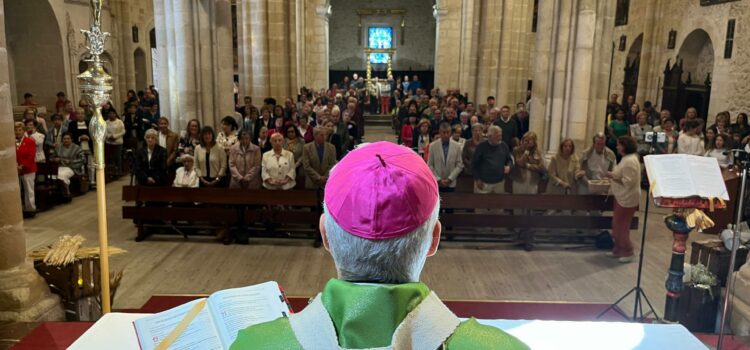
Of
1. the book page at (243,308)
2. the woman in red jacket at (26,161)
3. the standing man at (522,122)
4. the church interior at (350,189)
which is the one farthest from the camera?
the standing man at (522,122)

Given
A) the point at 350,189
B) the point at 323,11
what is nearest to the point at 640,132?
the point at 350,189

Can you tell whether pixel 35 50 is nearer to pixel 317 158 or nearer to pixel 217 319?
pixel 317 158

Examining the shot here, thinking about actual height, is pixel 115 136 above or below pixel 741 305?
above

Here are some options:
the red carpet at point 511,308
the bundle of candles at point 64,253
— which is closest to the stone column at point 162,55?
the bundle of candles at point 64,253

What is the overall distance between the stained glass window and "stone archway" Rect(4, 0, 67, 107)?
18.0m

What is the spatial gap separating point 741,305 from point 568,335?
8.05 ft

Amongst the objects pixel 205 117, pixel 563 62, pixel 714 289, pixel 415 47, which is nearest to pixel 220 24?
pixel 205 117

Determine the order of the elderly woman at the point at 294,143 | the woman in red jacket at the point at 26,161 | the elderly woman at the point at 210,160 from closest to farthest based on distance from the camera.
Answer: the elderly woman at the point at 210,160 < the woman in red jacket at the point at 26,161 < the elderly woman at the point at 294,143

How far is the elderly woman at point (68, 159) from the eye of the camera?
34.2 feet

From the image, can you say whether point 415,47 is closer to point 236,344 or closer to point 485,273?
point 485,273

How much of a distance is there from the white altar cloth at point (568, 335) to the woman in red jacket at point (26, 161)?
22.7ft

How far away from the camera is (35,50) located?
54.9 ft

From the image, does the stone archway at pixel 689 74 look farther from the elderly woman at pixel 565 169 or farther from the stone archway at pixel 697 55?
the elderly woman at pixel 565 169

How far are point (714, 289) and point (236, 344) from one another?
514 cm
